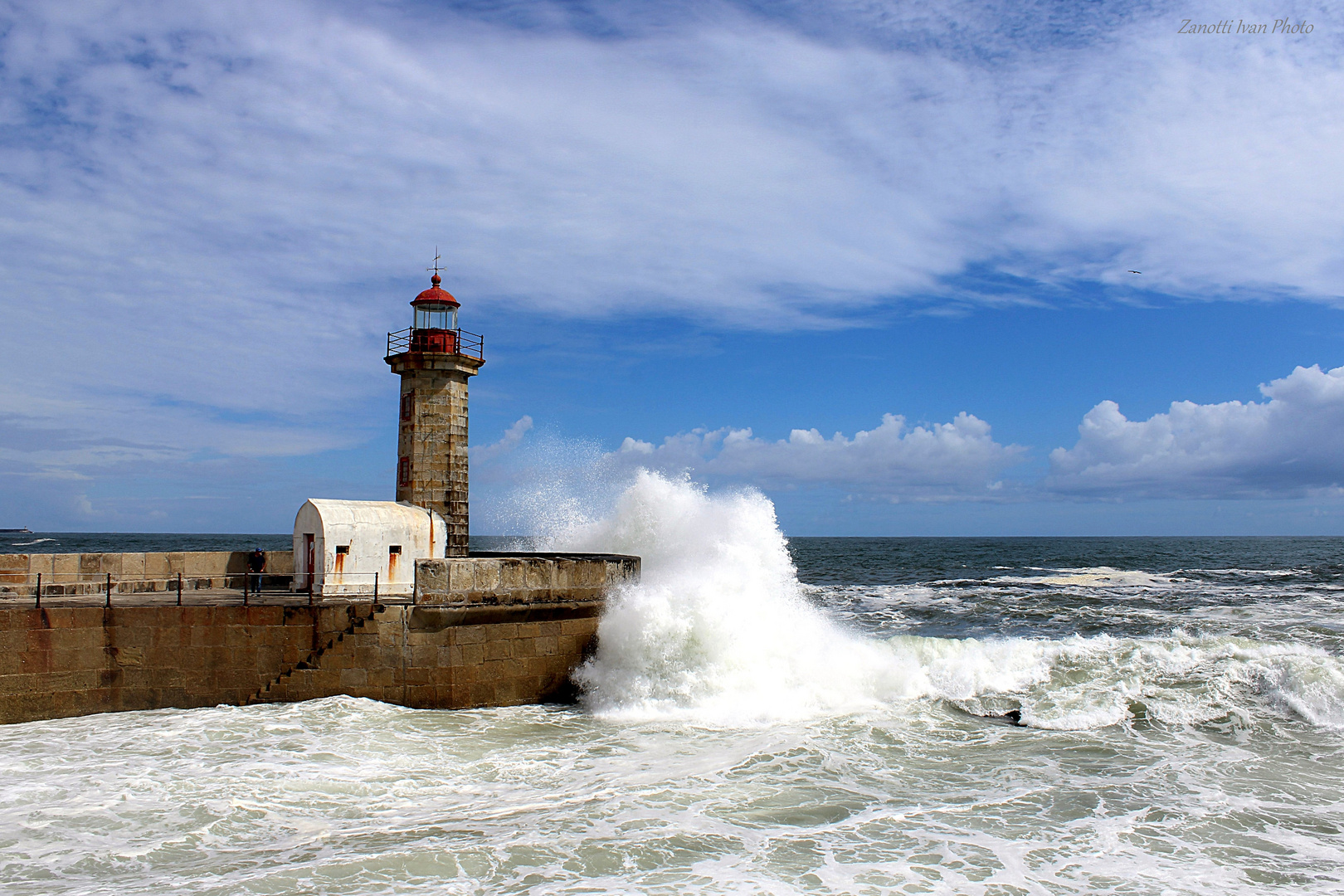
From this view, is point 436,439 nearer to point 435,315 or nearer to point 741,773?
point 435,315

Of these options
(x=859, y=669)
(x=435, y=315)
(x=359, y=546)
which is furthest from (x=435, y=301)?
(x=859, y=669)

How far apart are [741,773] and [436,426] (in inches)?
303

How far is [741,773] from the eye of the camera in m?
8.02

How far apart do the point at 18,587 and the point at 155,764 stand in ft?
16.0

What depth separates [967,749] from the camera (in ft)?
29.5

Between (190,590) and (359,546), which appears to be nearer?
(359,546)

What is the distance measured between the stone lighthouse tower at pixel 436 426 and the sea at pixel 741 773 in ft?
11.4

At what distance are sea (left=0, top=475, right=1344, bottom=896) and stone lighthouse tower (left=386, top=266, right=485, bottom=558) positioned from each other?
3.46 meters

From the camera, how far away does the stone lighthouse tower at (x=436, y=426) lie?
1319 cm

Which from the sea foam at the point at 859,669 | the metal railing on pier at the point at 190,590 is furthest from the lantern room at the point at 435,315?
the sea foam at the point at 859,669

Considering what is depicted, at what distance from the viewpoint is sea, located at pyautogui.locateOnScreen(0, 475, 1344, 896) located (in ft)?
19.2

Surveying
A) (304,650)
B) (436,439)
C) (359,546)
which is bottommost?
(304,650)

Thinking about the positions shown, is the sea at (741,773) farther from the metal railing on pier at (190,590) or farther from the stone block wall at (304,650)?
the metal railing on pier at (190,590)

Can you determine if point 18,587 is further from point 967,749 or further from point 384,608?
point 967,749
